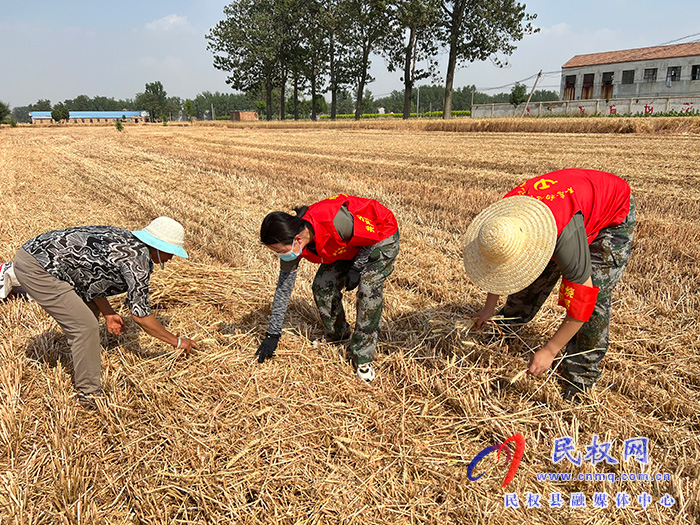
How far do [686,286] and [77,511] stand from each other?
5.30m

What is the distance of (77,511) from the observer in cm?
210

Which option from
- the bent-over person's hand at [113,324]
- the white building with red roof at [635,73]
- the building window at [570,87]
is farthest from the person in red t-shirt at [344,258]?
the building window at [570,87]

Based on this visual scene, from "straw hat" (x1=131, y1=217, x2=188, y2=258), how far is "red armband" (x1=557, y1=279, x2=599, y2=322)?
241cm

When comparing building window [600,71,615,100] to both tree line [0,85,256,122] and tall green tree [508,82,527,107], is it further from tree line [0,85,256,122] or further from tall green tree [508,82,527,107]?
tree line [0,85,256,122]

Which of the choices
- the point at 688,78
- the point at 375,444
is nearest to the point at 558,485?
the point at 375,444

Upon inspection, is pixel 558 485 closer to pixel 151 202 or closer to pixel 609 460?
pixel 609 460

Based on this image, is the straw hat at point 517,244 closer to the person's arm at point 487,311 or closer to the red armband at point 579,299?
the red armband at point 579,299

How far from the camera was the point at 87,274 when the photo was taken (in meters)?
2.93

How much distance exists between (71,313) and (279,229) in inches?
60.4

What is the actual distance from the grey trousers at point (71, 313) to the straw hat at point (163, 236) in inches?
23.8

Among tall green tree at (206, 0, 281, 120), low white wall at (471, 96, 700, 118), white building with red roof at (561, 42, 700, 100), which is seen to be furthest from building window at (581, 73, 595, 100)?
tall green tree at (206, 0, 281, 120)

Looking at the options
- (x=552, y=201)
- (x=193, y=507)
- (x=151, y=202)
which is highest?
(x=552, y=201)

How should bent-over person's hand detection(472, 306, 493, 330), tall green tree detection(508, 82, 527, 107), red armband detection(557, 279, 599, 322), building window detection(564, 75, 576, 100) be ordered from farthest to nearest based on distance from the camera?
building window detection(564, 75, 576, 100), tall green tree detection(508, 82, 527, 107), bent-over person's hand detection(472, 306, 493, 330), red armband detection(557, 279, 599, 322)

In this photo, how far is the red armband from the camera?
7.55 feet
